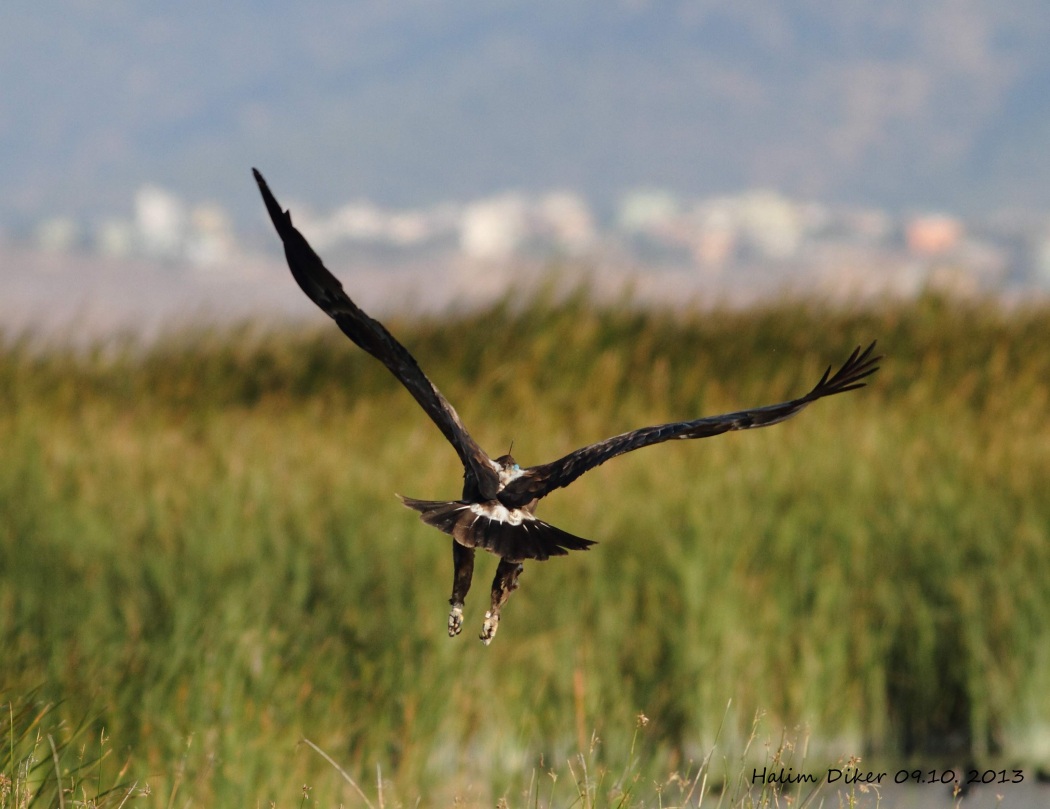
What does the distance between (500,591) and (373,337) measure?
1.26ft

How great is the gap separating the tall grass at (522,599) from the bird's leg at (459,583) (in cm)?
202

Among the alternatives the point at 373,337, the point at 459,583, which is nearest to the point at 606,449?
the point at 459,583

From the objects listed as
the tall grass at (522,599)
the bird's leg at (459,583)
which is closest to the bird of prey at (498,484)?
the bird's leg at (459,583)

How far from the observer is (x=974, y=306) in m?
13.4

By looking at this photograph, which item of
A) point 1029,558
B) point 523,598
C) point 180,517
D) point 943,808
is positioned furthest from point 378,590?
point 1029,558

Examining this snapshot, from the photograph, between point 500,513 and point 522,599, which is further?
point 522,599

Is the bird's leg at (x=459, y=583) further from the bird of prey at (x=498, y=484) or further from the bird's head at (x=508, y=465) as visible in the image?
the bird's head at (x=508, y=465)

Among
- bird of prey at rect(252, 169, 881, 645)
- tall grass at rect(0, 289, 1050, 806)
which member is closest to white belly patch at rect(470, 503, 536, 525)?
bird of prey at rect(252, 169, 881, 645)

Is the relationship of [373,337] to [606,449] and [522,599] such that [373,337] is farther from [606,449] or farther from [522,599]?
[522,599]

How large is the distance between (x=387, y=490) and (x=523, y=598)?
1.31m

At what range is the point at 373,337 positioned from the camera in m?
1.62

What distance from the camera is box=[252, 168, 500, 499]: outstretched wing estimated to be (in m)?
1.52

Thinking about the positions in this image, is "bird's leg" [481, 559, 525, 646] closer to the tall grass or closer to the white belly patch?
the white belly patch

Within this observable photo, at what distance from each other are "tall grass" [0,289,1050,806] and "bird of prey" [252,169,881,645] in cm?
202
